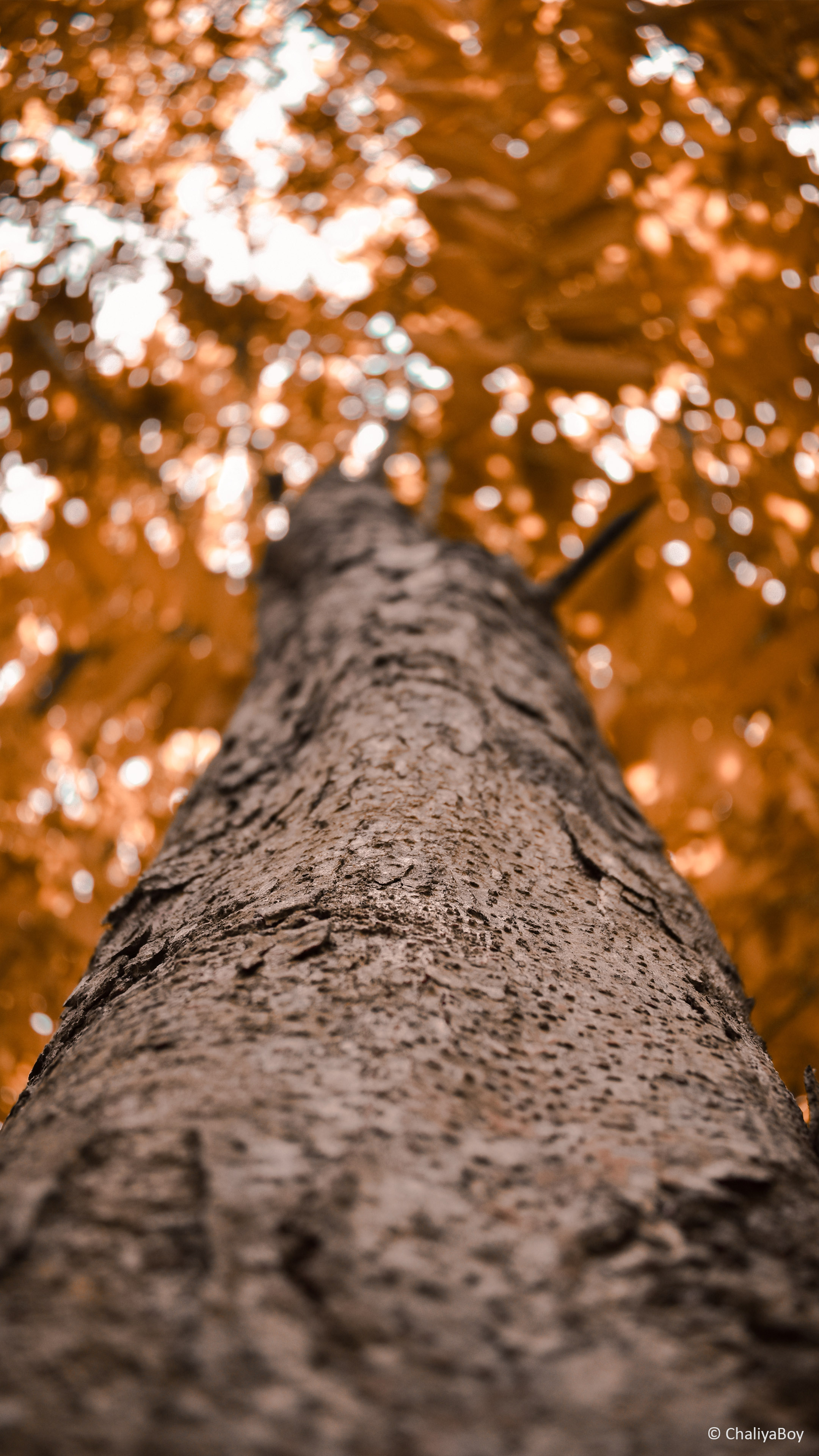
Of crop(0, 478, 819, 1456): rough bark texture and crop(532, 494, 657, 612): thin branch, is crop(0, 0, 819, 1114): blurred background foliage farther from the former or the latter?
crop(0, 478, 819, 1456): rough bark texture

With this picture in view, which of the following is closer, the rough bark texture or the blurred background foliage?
the rough bark texture

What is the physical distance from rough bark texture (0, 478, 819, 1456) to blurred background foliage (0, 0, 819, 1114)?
0.80 metres

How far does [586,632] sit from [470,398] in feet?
2.65

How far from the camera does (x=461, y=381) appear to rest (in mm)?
1392

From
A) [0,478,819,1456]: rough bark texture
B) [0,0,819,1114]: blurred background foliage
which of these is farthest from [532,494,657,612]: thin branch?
[0,478,819,1456]: rough bark texture

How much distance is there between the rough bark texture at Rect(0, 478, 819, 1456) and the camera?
0.32 m

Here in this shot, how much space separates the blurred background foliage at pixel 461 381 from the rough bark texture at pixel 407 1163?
0.80m

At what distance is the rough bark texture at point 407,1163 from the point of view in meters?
0.32

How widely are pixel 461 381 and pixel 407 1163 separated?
4.18ft

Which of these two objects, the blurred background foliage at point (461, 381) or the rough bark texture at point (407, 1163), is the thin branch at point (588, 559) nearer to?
the blurred background foliage at point (461, 381)

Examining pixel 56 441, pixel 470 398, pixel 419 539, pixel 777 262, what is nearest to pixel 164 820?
pixel 56 441

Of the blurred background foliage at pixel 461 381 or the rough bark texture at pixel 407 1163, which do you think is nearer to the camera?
the rough bark texture at pixel 407 1163

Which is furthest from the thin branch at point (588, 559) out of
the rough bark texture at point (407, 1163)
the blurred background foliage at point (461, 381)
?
the rough bark texture at point (407, 1163)

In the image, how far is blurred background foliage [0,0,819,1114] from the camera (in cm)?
134
